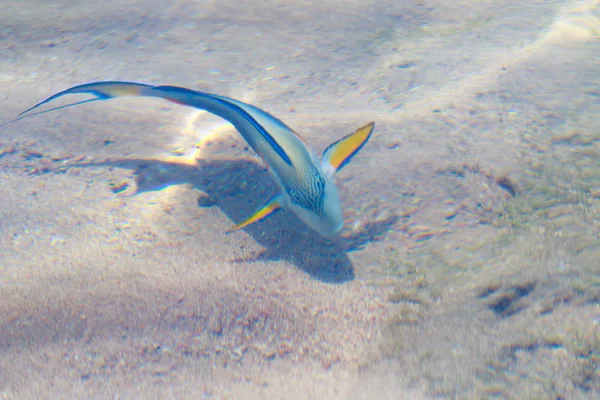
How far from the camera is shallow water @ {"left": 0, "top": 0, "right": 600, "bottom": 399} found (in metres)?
1.55

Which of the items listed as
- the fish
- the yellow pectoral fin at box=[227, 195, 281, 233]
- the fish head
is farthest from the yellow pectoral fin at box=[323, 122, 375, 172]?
the yellow pectoral fin at box=[227, 195, 281, 233]

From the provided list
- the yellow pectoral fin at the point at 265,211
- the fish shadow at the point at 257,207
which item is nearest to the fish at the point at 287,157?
the yellow pectoral fin at the point at 265,211

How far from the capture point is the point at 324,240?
217 cm

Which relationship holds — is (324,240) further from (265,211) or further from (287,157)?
(287,157)

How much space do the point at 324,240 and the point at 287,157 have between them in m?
0.48

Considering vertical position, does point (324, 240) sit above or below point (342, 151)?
below

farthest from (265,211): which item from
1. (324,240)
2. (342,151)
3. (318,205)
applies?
(342,151)

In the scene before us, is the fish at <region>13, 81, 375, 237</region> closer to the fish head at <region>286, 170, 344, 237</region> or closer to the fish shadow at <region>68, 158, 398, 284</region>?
the fish head at <region>286, 170, 344, 237</region>

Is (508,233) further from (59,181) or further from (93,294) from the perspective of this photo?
(59,181)

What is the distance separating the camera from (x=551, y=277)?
1666 millimetres

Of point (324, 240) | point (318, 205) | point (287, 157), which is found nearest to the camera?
point (318, 205)

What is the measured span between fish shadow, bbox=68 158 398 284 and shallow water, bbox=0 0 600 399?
0.04 ft

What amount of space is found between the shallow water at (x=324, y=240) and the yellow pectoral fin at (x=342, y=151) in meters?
0.24

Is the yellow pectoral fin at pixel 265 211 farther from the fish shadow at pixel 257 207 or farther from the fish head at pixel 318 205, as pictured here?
the fish shadow at pixel 257 207
